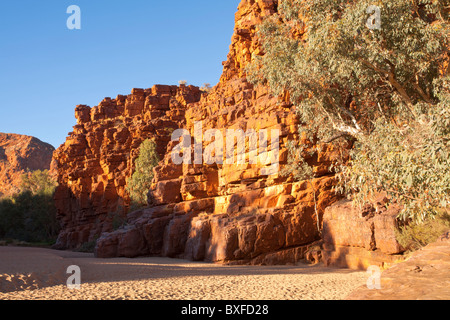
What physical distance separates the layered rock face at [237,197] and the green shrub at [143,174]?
38.1ft

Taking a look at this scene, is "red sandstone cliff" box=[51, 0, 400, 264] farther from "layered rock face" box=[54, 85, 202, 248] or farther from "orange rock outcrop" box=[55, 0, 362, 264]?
"layered rock face" box=[54, 85, 202, 248]

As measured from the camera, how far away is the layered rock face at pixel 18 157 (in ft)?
336

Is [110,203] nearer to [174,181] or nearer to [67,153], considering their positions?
[67,153]

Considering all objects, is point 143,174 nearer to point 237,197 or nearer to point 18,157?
point 237,197

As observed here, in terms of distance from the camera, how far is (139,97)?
58.8m

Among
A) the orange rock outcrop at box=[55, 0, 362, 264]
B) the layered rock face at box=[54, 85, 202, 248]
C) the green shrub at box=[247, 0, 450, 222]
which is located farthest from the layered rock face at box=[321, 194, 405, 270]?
the layered rock face at box=[54, 85, 202, 248]

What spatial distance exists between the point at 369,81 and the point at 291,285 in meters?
9.68

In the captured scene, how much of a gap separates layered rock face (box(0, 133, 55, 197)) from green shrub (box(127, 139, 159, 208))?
221 feet

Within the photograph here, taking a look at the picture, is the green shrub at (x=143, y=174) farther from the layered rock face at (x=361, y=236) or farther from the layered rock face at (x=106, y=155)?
the layered rock face at (x=361, y=236)

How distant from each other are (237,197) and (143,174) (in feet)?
75.6

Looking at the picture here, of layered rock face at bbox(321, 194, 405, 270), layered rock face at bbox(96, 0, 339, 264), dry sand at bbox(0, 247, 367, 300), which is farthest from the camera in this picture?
layered rock face at bbox(96, 0, 339, 264)

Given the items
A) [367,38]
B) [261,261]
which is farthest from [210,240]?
[367,38]

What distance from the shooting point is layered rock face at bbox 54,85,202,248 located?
50406 mm

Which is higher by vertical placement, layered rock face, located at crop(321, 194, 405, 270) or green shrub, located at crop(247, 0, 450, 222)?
green shrub, located at crop(247, 0, 450, 222)
